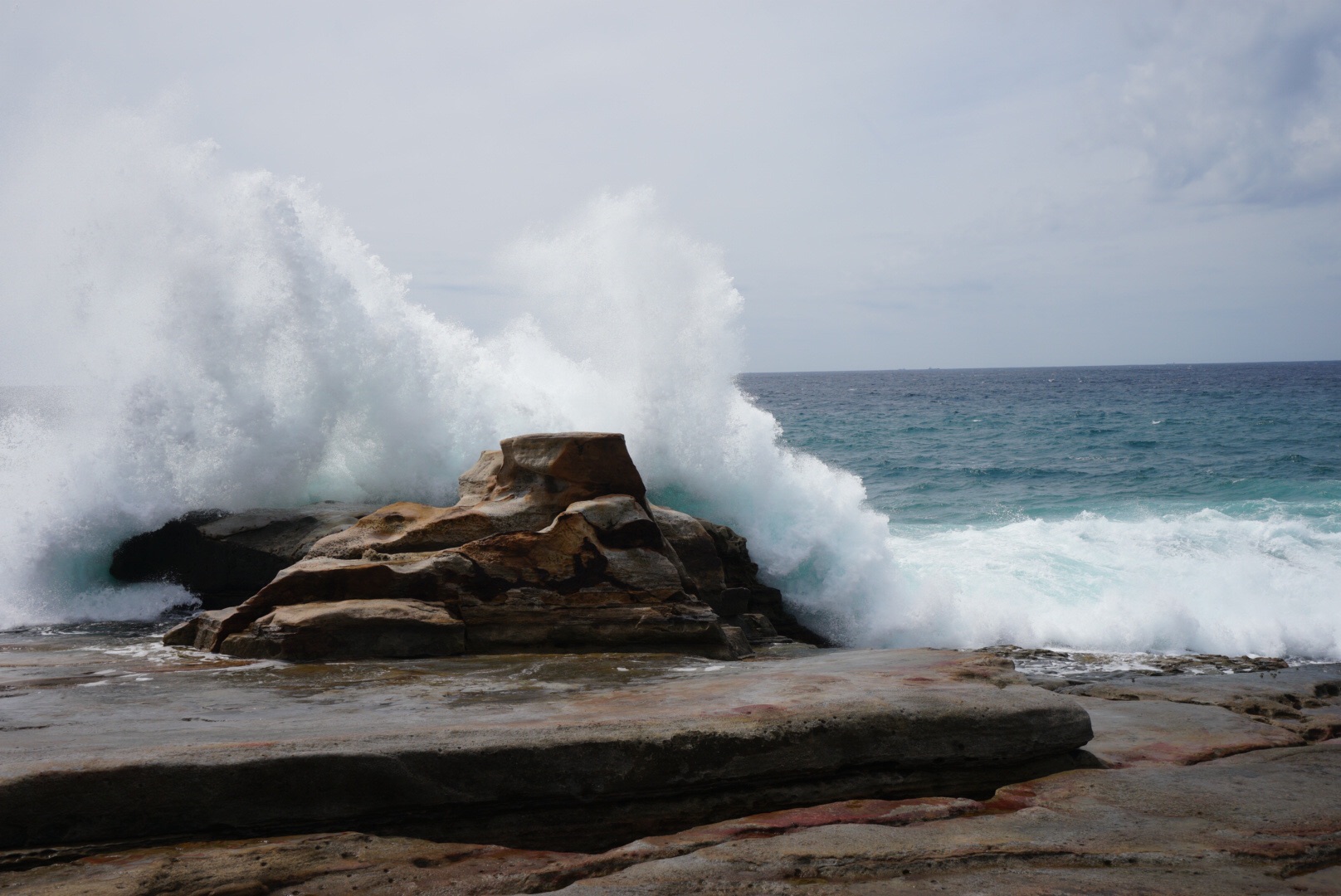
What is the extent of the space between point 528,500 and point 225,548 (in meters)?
3.25

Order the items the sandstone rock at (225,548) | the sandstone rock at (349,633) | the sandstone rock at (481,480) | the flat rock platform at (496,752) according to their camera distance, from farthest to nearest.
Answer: the sandstone rock at (225,548) → the sandstone rock at (481,480) → the sandstone rock at (349,633) → the flat rock platform at (496,752)

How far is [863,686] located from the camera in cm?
445

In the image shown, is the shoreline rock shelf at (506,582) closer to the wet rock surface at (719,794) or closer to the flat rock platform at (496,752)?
the flat rock platform at (496,752)

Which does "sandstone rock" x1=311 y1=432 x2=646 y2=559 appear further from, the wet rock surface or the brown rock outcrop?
the wet rock surface

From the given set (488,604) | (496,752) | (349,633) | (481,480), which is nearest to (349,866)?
(496,752)

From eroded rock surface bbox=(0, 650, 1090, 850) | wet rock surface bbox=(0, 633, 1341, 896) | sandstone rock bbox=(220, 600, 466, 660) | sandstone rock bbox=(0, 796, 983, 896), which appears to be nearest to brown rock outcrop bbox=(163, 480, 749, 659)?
sandstone rock bbox=(220, 600, 466, 660)

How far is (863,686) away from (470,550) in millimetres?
3123

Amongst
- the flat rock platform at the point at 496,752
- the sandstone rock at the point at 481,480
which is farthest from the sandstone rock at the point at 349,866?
the sandstone rock at the point at 481,480

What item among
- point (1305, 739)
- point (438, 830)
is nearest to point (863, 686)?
point (438, 830)

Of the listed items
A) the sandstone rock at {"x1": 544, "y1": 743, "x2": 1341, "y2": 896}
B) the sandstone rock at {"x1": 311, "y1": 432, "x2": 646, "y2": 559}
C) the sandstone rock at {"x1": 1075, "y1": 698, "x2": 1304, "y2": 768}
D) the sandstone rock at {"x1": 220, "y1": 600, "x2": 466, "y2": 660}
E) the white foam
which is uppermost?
the sandstone rock at {"x1": 311, "y1": 432, "x2": 646, "y2": 559}

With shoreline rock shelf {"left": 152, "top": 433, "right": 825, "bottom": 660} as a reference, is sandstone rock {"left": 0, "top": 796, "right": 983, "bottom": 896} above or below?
below

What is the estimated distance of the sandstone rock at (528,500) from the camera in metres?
7.10

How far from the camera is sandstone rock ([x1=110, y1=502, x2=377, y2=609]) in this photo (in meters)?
8.47

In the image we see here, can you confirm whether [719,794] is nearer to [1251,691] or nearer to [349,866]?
[349,866]
